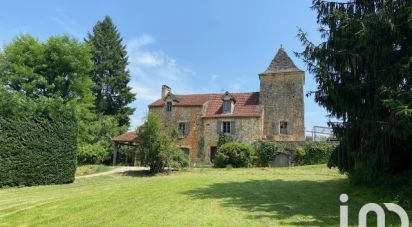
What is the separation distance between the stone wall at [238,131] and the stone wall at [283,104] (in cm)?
127

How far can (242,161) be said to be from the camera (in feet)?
88.7

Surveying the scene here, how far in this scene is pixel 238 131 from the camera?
101 feet

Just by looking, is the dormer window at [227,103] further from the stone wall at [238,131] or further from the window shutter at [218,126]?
the window shutter at [218,126]

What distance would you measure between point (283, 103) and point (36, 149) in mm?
19688

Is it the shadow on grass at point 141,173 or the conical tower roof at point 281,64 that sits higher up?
the conical tower roof at point 281,64

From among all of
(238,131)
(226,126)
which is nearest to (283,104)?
(238,131)

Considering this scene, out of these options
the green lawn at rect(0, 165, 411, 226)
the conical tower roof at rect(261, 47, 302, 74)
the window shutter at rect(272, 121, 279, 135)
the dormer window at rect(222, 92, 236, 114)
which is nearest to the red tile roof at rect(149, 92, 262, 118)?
the dormer window at rect(222, 92, 236, 114)

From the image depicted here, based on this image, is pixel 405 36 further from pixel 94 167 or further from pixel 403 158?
pixel 94 167

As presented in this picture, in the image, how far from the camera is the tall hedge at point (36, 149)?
706 inches

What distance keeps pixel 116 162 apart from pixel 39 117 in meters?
14.1

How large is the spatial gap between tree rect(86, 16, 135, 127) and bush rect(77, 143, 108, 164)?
968 cm

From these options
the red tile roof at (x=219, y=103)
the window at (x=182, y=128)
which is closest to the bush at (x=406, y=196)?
the red tile roof at (x=219, y=103)

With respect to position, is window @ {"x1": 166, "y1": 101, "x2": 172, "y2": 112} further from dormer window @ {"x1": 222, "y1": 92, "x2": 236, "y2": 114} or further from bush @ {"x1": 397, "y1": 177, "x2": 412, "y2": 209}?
bush @ {"x1": 397, "y1": 177, "x2": 412, "y2": 209}

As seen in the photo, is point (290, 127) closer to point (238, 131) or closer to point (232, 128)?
point (238, 131)
